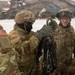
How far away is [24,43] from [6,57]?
24.0 inches

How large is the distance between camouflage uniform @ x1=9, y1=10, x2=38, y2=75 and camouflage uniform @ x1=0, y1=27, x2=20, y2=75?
1.68ft

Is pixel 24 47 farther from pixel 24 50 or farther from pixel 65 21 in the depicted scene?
pixel 65 21

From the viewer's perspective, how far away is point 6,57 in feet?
8.83

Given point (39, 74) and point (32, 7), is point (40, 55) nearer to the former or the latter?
point (39, 74)

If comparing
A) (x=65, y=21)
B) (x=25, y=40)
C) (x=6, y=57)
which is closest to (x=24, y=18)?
(x=25, y=40)

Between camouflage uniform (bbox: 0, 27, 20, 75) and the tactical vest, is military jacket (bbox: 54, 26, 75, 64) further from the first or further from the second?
camouflage uniform (bbox: 0, 27, 20, 75)

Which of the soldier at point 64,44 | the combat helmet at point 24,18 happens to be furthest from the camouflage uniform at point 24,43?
the soldier at point 64,44

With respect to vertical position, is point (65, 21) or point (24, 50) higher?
point (65, 21)

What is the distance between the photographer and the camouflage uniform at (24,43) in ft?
10.8

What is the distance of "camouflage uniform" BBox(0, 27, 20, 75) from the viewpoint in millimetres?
2604

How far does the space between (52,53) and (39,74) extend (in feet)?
1.06

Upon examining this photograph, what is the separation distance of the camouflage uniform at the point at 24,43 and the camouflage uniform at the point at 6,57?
1.68ft

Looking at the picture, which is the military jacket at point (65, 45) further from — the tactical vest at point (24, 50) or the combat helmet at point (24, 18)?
the combat helmet at point (24, 18)

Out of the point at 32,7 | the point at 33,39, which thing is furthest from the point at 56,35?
the point at 32,7
